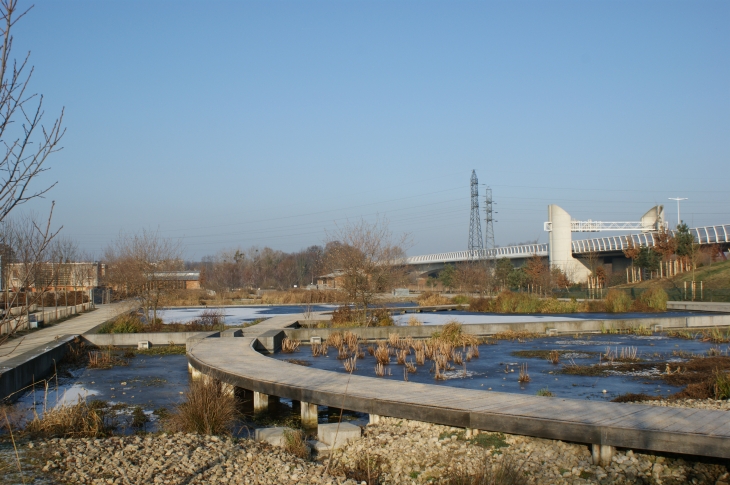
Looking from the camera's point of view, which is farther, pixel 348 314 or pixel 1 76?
pixel 348 314

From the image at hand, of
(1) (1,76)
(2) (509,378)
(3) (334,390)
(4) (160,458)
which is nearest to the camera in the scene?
(1) (1,76)

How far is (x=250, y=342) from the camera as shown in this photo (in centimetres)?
1573

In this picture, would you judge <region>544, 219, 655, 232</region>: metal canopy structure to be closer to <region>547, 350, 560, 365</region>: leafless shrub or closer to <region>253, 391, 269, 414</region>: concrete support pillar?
<region>547, 350, 560, 365</region>: leafless shrub

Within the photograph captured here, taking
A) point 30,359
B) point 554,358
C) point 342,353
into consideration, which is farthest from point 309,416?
point 554,358

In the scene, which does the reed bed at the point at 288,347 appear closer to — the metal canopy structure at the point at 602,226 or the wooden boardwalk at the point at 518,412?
the wooden boardwalk at the point at 518,412

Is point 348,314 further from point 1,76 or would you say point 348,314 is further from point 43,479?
point 1,76

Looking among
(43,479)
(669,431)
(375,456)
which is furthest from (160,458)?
(669,431)

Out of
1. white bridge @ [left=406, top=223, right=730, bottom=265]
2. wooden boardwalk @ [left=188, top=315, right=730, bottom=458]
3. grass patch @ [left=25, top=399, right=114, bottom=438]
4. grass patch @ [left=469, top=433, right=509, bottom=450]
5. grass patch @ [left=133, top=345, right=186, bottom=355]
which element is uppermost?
white bridge @ [left=406, top=223, right=730, bottom=265]

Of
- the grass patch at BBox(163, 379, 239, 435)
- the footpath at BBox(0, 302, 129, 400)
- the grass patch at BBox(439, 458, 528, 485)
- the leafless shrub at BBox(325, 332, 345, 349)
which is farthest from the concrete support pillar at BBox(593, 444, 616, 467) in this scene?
the leafless shrub at BBox(325, 332, 345, 349)

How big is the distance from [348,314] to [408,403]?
14615 millimetres

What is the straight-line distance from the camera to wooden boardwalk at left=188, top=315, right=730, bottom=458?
648 cm

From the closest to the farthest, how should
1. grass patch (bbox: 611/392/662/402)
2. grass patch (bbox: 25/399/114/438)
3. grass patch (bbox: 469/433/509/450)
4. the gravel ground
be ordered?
the gravel ground, grass patch (bbox: 469/433/509/450), grass patch (bbox: 25/399/114/438), grass patch (bbox: 611/392/662/402)

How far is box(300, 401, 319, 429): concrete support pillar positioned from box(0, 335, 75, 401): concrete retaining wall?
413cm

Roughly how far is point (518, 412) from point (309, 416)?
3243 millimetres
